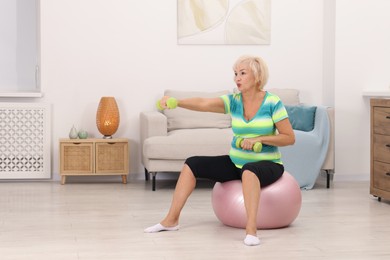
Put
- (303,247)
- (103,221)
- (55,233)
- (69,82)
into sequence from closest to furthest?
(303,247) → (55,233) → (103,221) → (69,82)

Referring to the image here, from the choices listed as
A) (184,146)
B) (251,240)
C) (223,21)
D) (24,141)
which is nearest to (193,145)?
(184,146)

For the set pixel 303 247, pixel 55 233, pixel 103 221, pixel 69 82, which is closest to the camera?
pixel 303 247

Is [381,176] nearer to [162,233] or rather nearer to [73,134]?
[162,233]

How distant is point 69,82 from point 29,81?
0.46 meters

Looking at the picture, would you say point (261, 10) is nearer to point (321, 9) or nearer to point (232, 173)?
point (321, 9)

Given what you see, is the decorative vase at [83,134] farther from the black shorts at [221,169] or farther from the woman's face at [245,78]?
the woman's face at [245,78]

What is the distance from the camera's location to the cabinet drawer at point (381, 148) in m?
5.60

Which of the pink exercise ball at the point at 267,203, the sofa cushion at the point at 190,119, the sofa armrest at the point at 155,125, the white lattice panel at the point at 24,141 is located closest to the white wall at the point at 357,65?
the sofa cushion at the point at 190,119

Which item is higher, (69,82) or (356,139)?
(69,82)

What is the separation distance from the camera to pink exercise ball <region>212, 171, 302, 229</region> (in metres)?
4.52

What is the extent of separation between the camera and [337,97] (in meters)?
7.04

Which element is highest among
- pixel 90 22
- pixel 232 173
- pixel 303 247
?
pixel 90 22

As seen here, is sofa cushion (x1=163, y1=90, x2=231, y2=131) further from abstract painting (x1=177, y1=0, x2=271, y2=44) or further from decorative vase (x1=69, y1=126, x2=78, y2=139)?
decorative vase (x1=69, y1=126, x2=78, y2=139)

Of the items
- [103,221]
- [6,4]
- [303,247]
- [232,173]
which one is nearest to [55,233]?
[103,221]
